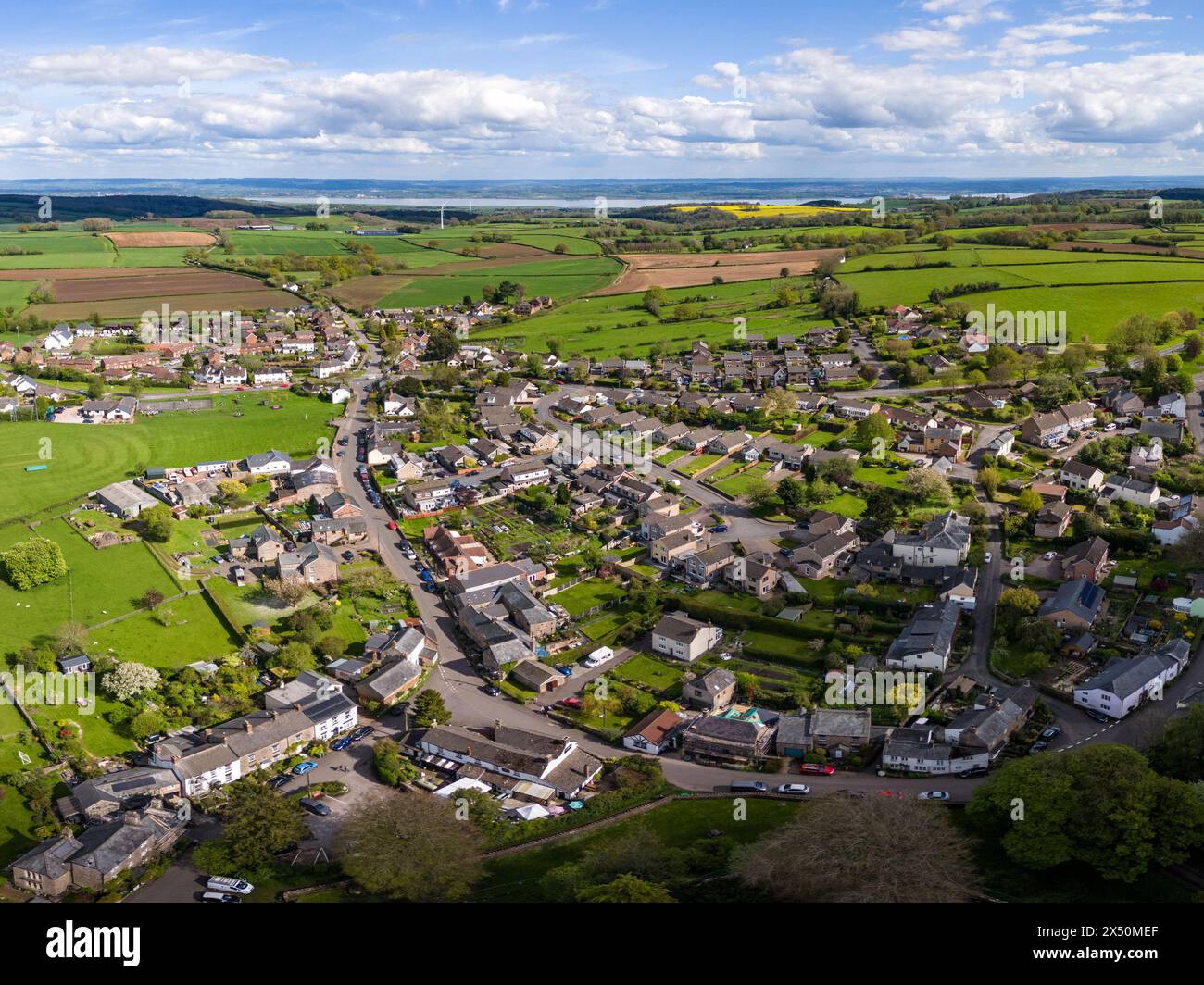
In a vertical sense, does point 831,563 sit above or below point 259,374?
below

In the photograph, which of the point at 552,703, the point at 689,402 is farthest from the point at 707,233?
the point at 552,703

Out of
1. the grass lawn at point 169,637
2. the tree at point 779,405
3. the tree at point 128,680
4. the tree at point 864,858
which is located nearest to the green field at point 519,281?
the tree at point 779,405

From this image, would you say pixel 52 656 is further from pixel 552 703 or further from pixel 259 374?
pixel 259 374

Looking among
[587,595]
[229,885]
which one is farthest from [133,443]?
[229,885]

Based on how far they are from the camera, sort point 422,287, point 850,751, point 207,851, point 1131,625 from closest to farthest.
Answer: point 207,851 < point 850,751 < point 1131,625 < point 422,287

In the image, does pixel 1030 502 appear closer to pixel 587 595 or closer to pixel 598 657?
pixel 587 595

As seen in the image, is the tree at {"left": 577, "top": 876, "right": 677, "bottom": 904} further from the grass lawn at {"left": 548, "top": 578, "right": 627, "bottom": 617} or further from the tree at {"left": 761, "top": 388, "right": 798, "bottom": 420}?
the tree at {"left": 761, "top": 388, "right": 798, "bottom": 420}
